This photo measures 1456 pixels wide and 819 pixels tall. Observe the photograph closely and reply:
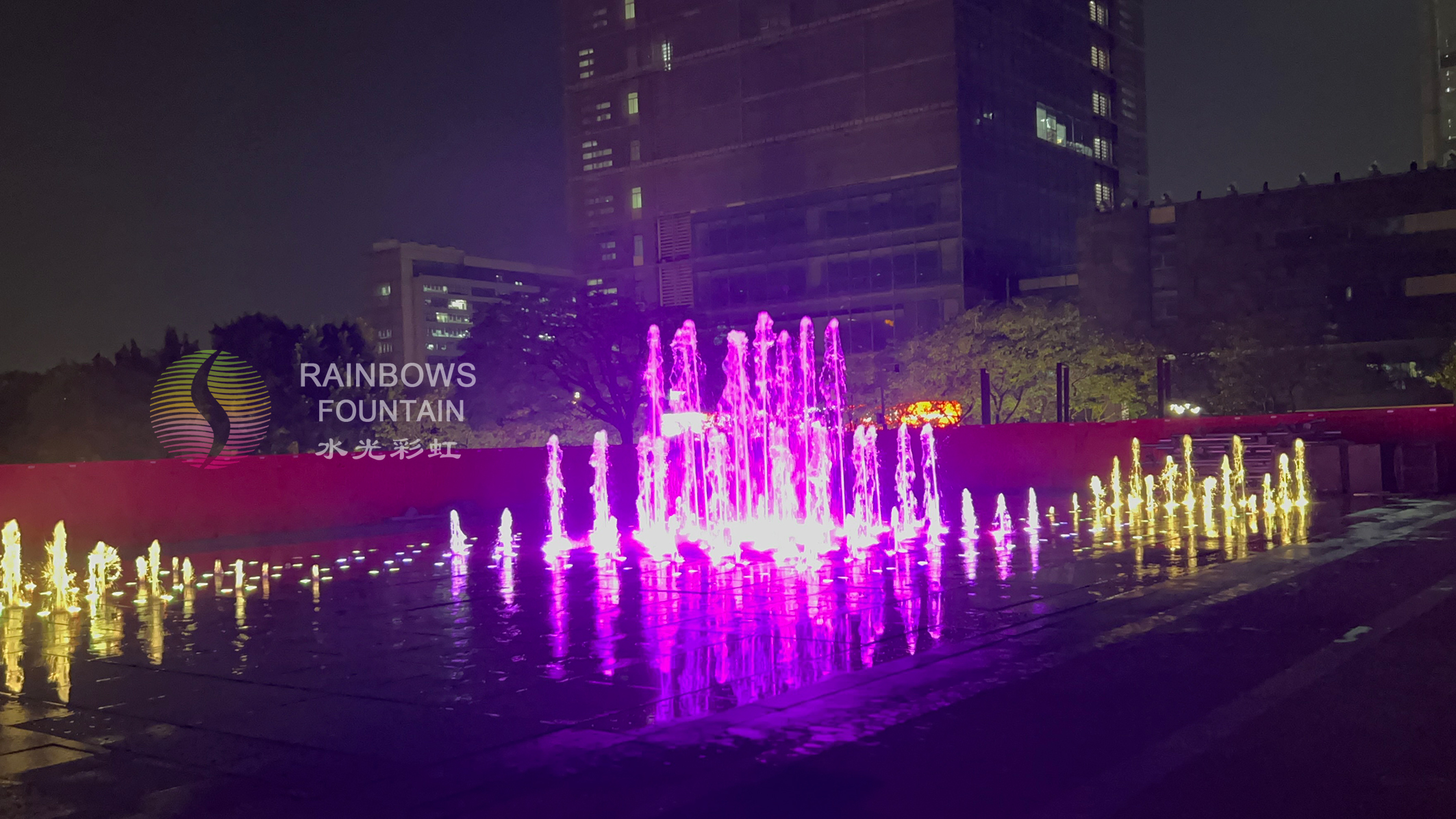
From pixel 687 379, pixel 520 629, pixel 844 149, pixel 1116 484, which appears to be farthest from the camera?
pixel 844 149

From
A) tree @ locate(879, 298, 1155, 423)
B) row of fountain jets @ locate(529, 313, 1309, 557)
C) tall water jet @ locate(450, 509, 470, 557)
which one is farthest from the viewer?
tree @ locate(879, 298, 1155, 423)

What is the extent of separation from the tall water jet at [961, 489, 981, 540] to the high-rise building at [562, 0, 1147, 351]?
49.4 meters

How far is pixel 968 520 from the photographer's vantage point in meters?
22.1

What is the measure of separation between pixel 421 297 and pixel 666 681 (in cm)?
17787

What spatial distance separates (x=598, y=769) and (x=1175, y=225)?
70877 mm

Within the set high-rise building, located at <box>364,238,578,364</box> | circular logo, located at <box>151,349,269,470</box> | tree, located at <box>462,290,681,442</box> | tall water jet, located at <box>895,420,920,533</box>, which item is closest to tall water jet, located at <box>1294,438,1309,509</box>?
tall water jet, located at <box>895,420,920,533</box>

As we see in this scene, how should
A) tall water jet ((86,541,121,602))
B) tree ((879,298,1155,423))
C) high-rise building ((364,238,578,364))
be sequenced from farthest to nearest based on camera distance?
high-rise building ((364,238,578,364))
tree ((879,298,1155,423))
tall water jet ((86,541,121,602))

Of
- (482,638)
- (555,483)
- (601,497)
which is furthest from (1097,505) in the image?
(482,638)

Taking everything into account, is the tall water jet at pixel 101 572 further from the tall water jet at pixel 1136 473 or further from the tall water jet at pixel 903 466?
the tall water jet at pixel 1136 473

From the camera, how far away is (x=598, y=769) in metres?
5.86

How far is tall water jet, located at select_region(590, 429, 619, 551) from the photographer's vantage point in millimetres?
22062

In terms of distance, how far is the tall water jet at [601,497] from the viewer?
22.1 m

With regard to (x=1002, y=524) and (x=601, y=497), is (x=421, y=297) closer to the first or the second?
(x=601, y=497)

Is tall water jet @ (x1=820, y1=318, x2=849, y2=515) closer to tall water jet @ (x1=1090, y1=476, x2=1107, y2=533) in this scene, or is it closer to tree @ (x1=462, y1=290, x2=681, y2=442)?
tree @ (x1=462, y1=290, x2=681, y2=442)
